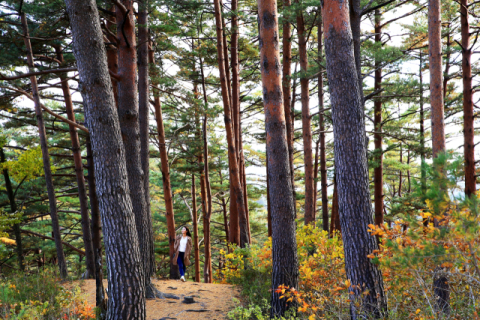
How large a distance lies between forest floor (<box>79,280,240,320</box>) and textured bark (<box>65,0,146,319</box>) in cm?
159

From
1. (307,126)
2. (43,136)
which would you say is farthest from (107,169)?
(307,126)

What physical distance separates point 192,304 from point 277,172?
3.38m

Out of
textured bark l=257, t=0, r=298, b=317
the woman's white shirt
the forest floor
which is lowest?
the forest floor

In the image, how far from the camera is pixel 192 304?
6566 millimetres

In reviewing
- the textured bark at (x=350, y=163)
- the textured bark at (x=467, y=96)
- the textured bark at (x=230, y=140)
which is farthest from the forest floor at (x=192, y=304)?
the textured bark at (x=467, y=96)

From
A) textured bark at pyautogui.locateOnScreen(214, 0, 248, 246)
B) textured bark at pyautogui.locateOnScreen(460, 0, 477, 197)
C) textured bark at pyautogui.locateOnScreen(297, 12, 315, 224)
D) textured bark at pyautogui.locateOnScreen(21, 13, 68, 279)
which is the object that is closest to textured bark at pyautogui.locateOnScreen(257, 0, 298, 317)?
textured bark at pyautogui.locateOnScreen(214, 0, 248, 246)

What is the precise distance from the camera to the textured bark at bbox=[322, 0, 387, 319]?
3.97 meters

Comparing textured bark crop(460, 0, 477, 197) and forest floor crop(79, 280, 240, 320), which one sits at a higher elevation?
textured bark crop(460, 0, 477, 197)

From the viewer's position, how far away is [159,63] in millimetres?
10594

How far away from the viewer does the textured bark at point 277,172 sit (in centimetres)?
529

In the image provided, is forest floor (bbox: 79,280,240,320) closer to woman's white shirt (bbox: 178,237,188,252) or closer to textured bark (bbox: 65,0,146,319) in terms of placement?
woman's white shirt (bbox: 178,237,188,252)

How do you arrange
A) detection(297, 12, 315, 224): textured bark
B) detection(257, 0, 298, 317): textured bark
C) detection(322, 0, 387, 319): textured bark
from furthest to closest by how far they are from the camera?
detection(297, 12, 315, 224): textured bark, detection(257, 0, 298, 317): textured bark, detection(322, 0, 387, 319): textured bark

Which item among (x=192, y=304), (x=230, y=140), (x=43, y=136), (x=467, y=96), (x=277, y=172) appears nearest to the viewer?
(x=277, y=172)

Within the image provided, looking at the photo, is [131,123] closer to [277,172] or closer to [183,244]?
[277,172]
